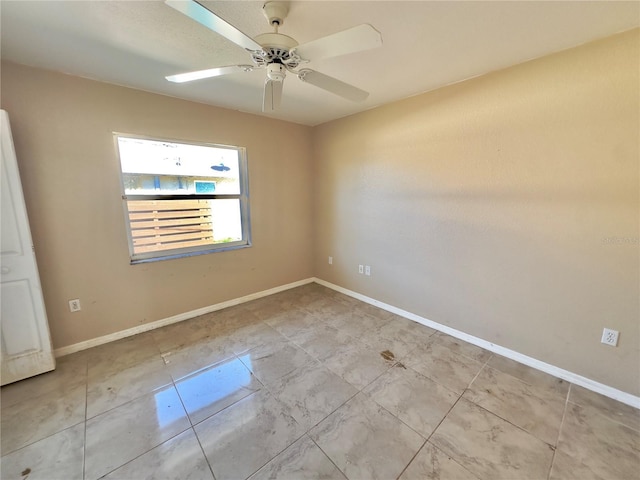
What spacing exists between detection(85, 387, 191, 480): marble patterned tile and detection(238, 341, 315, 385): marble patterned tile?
1.79 ft

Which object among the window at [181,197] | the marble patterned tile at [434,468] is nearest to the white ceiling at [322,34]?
the window at [181,197]

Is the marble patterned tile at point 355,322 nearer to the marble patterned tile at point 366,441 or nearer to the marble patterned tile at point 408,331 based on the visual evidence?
the marble patterned tile at point 408,331

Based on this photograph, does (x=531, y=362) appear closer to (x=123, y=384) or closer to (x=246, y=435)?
(x=246, y=435)

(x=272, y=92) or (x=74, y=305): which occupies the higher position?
(x=272, y=92)

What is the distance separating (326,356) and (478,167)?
209cm

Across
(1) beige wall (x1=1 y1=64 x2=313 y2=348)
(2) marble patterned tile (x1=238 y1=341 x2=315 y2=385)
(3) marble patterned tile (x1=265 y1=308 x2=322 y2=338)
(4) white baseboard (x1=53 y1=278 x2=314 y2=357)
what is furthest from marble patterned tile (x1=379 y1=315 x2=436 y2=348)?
(1) beige wall (x1=1 y1=64 x2=313 y2=348)

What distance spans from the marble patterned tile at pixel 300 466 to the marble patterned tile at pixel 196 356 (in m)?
1.02

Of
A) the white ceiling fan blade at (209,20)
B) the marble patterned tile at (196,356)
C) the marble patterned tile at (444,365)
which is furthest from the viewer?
the marble patterned tile at (196,356)

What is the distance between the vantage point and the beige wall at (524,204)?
5.33ft

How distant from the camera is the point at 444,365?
2.05m

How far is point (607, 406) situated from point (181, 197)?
151 inches

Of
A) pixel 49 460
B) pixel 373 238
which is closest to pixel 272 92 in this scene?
pixel 373 238

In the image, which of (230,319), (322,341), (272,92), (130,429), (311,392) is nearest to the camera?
(130,429)

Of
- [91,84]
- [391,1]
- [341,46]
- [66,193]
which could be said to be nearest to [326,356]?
[341,46]
